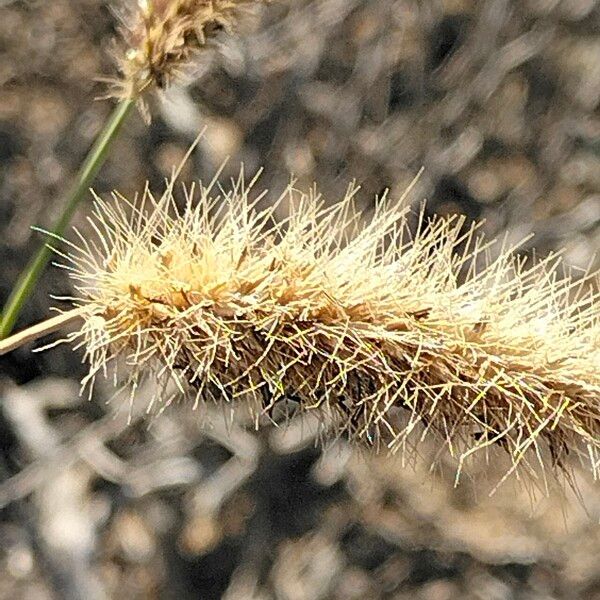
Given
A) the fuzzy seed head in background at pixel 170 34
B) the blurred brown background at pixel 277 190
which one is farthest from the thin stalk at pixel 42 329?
the blurred brown background at pixel 277 190

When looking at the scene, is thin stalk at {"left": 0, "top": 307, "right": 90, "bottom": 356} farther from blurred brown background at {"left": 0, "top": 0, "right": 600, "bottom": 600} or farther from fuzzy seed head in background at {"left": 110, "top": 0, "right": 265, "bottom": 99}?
blurred brown background at {"left": 0, "top": 0, "right": 600, "bottom": 600}

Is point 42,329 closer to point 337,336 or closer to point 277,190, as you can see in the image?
point 337,336

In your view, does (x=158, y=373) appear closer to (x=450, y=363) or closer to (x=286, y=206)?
(x=450, y=363)

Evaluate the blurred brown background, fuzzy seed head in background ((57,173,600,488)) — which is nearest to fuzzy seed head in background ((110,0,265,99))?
fuzzy seed head in background ((57,173,600,488))

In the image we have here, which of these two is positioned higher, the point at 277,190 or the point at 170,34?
the point at 170,34

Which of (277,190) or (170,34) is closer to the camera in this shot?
(170,34)

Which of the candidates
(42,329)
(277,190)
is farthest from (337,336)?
(277,190)

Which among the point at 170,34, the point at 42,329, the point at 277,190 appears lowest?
the point at 277,190
